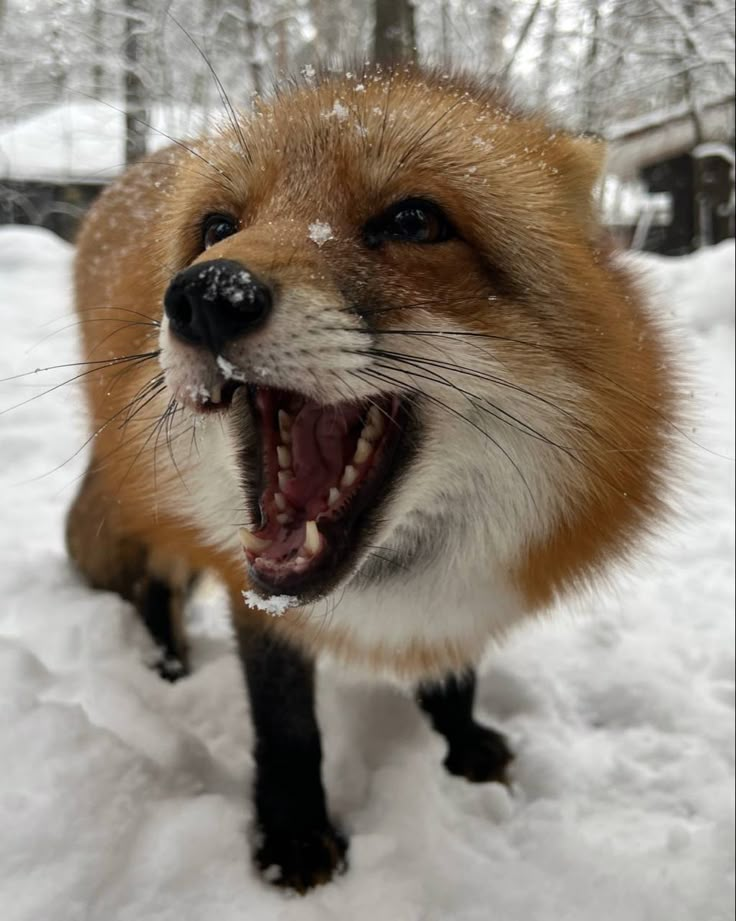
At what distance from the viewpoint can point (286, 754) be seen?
74.8 inches

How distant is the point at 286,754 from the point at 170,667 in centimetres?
82

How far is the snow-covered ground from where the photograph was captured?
66.4 inches

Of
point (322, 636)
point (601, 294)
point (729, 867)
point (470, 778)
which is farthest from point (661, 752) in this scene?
point (601, 294)

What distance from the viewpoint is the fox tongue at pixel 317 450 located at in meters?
1.45

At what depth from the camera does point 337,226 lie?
1401 millimetres

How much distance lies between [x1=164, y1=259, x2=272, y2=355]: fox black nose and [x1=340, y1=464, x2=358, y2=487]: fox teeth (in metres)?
0.41

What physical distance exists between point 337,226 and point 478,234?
29 centimetres

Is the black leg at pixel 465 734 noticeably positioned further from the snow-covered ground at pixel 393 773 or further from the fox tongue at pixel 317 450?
the fox tongue at pixel 317 450

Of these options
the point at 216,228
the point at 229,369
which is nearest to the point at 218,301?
the point at 229,369

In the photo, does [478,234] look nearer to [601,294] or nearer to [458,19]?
[601,294]

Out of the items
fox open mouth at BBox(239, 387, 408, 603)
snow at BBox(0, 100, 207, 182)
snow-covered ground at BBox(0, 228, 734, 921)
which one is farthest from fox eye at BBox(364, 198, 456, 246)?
snow at BBox(0, 100, 207, 182)

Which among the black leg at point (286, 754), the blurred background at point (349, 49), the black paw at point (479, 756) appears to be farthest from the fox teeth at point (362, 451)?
the blurred background at point (349, 49)

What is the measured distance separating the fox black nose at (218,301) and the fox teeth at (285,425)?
316 millimetres

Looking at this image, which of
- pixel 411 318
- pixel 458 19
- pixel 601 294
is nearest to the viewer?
pixel 411 318
